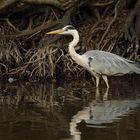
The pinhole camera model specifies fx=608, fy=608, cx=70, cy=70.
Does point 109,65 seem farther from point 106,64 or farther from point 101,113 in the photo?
point 101,113

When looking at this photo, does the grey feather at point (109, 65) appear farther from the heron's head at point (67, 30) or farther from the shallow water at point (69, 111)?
the heron's head at point (67, 30)

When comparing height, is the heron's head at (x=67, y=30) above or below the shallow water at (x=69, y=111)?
above

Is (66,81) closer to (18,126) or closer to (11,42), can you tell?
(11,42)

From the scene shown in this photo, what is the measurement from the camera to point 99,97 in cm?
1171

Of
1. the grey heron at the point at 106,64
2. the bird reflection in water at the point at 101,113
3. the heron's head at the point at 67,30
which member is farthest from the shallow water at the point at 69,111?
the heron's head at the point at 67,30

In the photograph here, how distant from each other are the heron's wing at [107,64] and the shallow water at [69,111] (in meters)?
0.37

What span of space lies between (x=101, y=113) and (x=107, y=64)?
3290 millimetres

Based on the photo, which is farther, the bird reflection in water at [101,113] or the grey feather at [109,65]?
the grey feather at [109,65]

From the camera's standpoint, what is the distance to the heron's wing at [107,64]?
13.0m

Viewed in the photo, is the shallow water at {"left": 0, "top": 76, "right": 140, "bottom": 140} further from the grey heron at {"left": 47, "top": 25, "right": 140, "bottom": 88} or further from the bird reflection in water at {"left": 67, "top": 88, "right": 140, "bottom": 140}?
the grey heron at {"left": 47, "top": 25, "right": 140, "bottom": 88}

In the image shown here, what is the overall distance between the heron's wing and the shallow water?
369 mm

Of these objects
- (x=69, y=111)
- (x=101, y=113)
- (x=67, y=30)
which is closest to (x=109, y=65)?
(x=67, y=30)

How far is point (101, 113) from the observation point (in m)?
9.86

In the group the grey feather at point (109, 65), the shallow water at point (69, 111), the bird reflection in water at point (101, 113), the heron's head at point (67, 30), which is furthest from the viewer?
the heron's head at point (67, 30)
